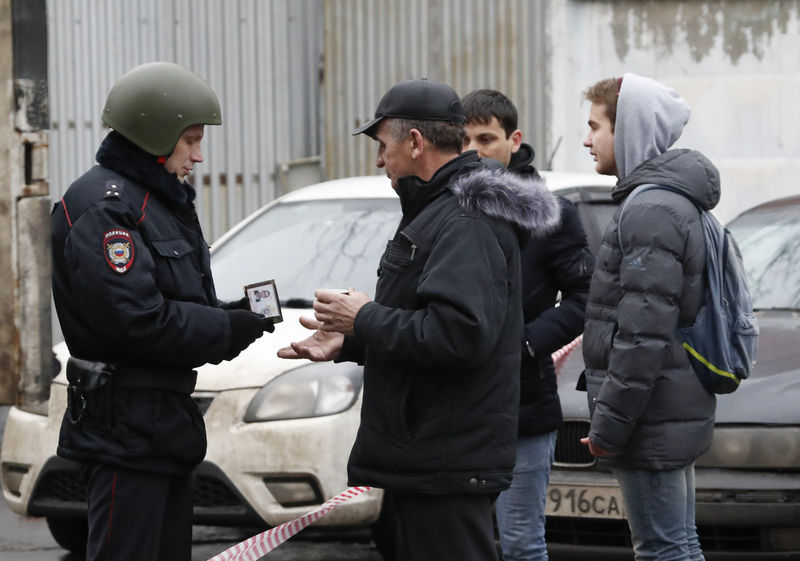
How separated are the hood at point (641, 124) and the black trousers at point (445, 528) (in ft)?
3.89

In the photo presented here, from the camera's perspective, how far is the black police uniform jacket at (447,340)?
3568 millimetres

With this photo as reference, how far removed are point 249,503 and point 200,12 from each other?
689cm

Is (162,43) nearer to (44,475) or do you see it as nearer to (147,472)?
(44,475)

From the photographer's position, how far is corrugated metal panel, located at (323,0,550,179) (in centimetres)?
1226

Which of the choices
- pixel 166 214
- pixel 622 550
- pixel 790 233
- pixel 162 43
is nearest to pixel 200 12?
pixel 162 43

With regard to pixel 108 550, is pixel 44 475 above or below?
below

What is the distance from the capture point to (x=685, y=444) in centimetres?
414

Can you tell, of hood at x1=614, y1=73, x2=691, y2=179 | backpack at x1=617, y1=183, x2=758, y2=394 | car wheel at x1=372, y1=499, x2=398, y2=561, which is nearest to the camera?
backpack at x1=617, y1=183, x2=758, y2=394

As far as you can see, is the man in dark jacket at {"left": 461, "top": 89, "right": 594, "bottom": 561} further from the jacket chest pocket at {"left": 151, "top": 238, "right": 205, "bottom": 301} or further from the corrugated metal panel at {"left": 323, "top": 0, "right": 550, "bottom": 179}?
the corrugated metal panel at {"left": 323, "top": 0, "right": 550, "bottom": 179}

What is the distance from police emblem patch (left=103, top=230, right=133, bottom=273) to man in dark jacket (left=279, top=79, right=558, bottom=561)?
50 cm

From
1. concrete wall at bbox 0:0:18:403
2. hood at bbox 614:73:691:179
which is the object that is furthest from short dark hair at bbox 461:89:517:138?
concrete wall at bbox 0:0:18:403

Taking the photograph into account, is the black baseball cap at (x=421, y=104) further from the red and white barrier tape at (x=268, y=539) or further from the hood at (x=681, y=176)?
the red and white barrier tape at (x=268, y=539)

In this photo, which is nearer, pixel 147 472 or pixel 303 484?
pixel 147 472

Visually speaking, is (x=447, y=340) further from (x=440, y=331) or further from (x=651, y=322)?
(x=651, y=322)
